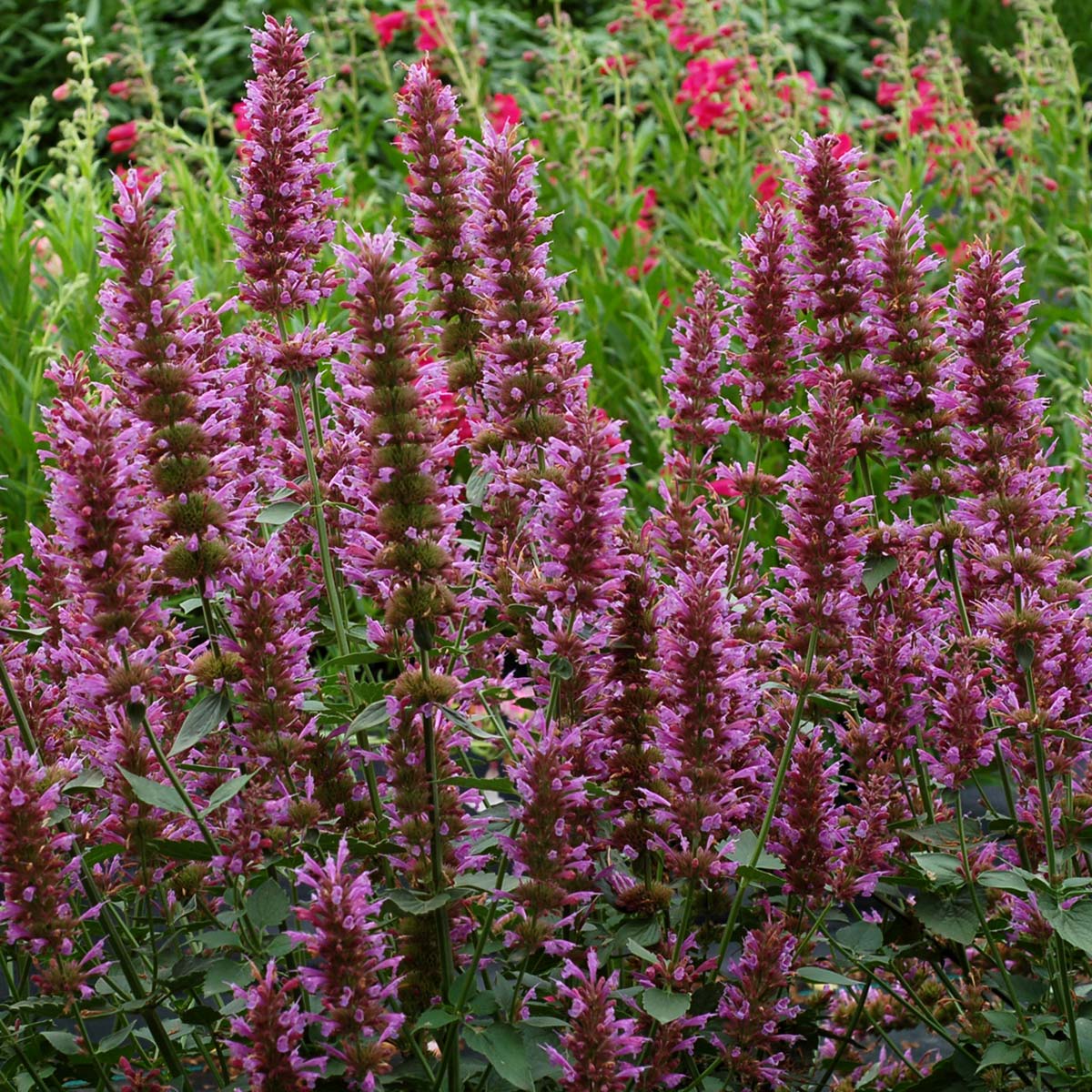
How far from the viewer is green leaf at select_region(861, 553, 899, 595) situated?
233 cm

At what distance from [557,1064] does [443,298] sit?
1.24m

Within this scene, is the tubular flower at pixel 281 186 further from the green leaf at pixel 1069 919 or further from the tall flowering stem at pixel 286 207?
the green leaf at pixel 1069 919

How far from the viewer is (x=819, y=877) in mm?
2293

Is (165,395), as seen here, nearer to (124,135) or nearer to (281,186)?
(281,186)

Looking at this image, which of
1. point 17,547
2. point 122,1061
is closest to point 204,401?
point 122,1061

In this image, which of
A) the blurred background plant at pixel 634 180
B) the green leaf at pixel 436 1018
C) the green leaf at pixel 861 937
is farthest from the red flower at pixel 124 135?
the green leaf at pixel 436 1018

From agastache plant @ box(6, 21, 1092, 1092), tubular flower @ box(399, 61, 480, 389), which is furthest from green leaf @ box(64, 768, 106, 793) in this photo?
tubular flower @ box(399, 61, 480, 389)

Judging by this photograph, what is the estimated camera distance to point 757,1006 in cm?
216

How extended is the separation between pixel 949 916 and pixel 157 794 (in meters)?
1.20

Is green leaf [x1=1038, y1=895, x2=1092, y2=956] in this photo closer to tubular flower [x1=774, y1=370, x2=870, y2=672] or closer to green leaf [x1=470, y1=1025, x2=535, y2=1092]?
tubular flower [x1=774, y1=370, x2=870, y2=672]

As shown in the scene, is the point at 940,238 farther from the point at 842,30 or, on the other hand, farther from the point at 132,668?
the point at 842,30

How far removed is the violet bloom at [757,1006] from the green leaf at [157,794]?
2.67ft

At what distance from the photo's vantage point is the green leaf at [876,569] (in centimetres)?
233

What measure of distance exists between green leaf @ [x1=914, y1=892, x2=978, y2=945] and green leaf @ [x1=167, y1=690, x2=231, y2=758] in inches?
43.2
